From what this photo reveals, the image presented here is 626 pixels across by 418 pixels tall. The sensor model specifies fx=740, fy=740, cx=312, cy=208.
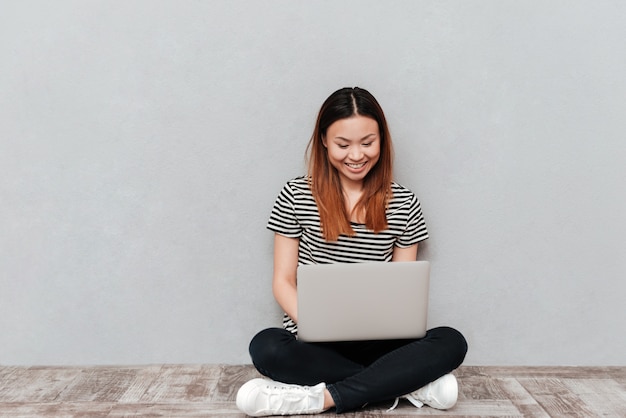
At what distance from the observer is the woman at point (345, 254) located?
1719mm

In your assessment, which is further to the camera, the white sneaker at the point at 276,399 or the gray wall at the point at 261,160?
the gray wall at the point at 261,160

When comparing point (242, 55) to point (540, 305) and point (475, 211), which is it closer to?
point (475, 211)

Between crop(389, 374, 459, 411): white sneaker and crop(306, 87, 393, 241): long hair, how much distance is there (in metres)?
0.42

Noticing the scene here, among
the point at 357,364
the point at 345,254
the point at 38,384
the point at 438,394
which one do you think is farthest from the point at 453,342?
the point at 38,384

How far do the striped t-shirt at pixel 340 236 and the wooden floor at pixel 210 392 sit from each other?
0.30m

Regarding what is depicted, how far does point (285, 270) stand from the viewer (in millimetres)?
1959

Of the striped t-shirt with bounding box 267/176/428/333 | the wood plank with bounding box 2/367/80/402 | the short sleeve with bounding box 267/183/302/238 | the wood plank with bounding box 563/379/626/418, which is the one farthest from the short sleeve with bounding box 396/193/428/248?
the wood plank with bounding box 2/367/80/402

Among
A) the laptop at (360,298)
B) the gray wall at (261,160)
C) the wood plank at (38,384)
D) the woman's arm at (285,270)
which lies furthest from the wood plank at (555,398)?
the wood plank at (38,384)

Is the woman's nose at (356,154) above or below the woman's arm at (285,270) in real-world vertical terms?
above

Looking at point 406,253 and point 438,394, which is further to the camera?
point 406,253

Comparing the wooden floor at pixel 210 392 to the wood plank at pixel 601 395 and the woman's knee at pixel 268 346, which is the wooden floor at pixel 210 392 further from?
the woman's knee at pixel 268 346

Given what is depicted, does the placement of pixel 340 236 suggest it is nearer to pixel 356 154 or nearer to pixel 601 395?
pixel 356 154

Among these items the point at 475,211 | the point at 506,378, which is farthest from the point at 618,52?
the point at 506,378

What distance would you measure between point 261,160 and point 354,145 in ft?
1.02
